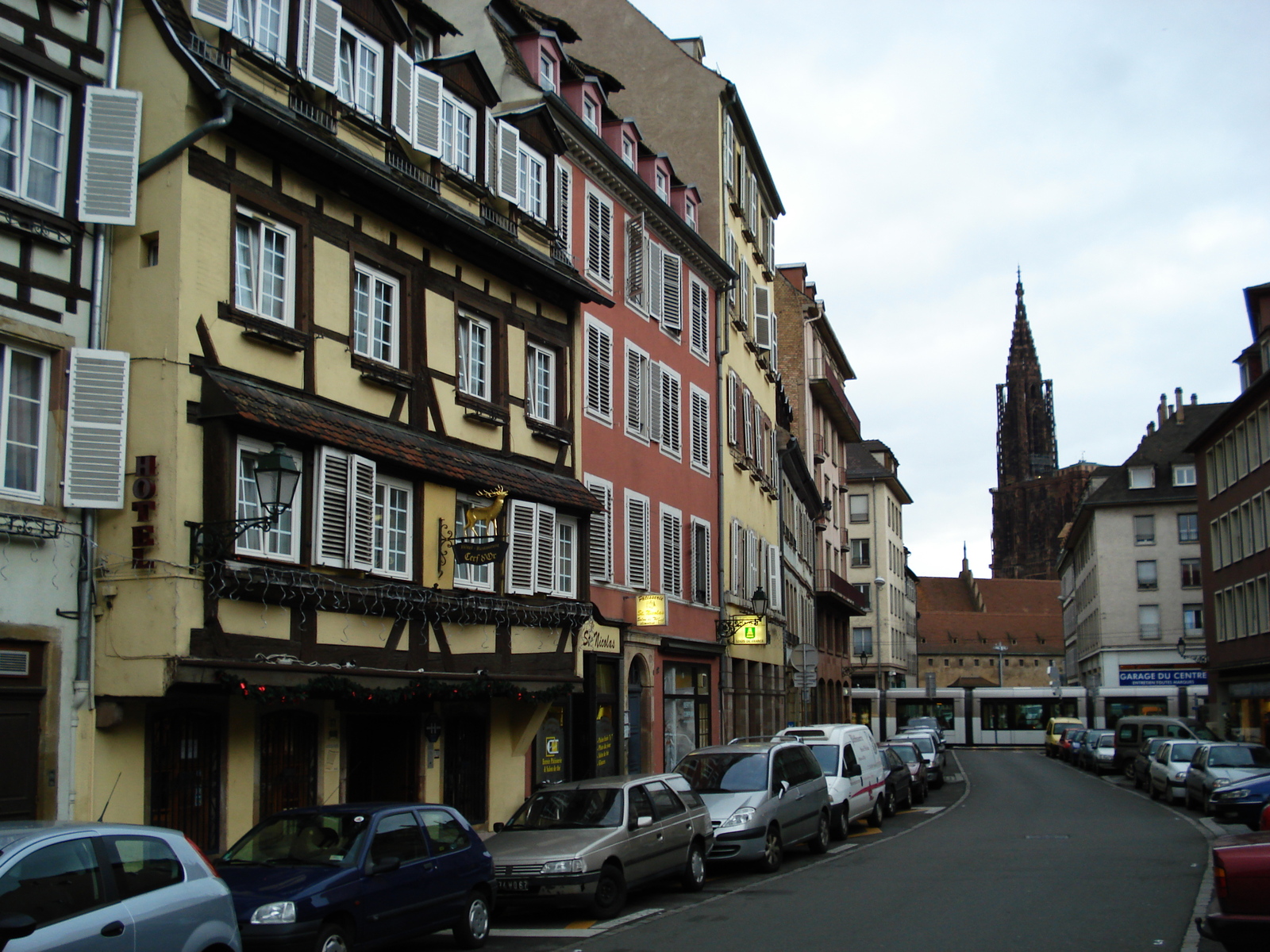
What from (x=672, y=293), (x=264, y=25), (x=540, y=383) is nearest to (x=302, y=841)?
(x=264, y=25)

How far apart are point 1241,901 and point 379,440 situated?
10853mm

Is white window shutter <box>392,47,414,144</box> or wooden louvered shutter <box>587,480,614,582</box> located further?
wooden louvered shutter <box>587,480,614,582</box>

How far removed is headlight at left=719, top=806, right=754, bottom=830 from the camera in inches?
707

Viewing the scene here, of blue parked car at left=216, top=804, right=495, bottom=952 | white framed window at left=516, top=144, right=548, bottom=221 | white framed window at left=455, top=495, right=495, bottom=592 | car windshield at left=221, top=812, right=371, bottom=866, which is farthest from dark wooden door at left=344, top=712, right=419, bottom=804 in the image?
white framed window at left=516, top=144, right=548, bottom=221

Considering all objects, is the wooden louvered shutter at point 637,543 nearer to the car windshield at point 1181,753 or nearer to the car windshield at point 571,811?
the car windshield at point 571,811

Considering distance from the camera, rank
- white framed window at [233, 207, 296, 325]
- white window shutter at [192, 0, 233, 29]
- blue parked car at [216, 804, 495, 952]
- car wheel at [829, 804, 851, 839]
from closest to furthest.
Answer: blue parked car at [216, 804, 495, 952] < white window shutter at [192, 0, 233, 29] < white framed window at [233, 207, 296, 325] < car wheel at [829, 804, 851, 839]

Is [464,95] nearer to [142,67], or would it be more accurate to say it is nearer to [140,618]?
[142,67]

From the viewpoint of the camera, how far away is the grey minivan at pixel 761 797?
1795cm

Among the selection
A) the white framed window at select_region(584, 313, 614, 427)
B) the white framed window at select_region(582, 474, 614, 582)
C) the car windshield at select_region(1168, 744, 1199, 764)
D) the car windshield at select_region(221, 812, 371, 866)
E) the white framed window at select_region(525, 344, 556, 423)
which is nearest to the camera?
the car windshield at select_region(221, 812, 371, 866)

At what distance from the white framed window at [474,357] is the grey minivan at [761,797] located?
6.19 m

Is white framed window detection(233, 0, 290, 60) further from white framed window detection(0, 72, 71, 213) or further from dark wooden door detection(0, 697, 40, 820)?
dark wooden door detection(0, 697, 40, 820)

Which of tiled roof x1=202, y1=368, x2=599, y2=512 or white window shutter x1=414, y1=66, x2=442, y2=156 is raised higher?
white window shutter x1=414, y1=66, x2=442, y2=156

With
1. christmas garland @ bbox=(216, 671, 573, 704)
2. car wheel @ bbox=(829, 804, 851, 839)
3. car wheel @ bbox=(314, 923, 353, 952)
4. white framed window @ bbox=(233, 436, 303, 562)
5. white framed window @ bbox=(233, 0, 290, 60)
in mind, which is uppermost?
white framed window @ bbox=(233, 0, 290, 60)

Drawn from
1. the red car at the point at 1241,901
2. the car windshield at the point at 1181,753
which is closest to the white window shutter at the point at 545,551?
the red car at the point at 1241,901
